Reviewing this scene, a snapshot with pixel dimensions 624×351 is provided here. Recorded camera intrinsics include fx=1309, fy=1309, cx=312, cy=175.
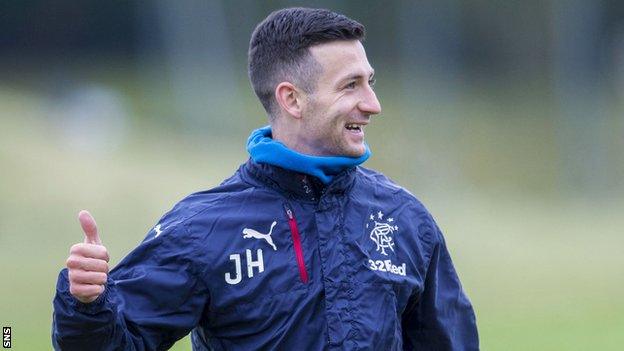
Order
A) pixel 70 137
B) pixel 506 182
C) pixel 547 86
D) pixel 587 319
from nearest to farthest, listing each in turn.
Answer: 1. pixel 587 319
2. pixel 70 137
3. pixel 506 182
4. pixel 547 86

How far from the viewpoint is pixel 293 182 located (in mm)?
3078

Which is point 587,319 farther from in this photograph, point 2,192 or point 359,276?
point 359,276

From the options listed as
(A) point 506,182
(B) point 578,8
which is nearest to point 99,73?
(A) point 506,182

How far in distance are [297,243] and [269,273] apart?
0.10 m

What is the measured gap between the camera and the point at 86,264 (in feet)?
8.80

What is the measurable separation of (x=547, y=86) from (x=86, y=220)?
35.7 feet

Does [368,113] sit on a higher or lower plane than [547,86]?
lower

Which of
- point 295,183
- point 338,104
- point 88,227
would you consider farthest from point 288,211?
point 88,227

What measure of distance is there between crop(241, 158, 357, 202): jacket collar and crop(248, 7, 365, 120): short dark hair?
191 millimetres

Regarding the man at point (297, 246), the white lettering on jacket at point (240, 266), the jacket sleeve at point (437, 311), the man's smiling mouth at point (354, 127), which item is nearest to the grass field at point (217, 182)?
the jacket sleeve at point (437, 311)

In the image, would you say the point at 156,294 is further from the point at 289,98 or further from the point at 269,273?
the point at 289,98

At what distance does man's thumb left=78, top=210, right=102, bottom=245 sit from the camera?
8.85 feet

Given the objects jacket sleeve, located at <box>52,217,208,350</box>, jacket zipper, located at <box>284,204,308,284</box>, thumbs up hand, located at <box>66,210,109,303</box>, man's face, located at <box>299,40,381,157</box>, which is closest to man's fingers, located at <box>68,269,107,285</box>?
thumbs up hand, located at <box>66,210,109,303</box>

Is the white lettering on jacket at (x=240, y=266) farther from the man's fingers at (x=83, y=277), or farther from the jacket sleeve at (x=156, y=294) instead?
the man's fingers at (x=83, y=277)
